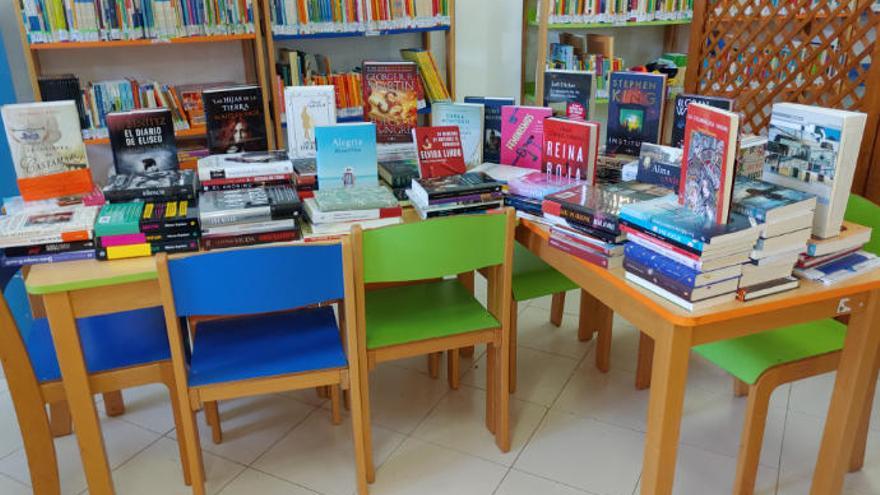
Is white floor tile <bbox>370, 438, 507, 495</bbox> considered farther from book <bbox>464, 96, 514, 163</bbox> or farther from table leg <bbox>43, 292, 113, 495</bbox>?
book <bbox>464, 96, 514, 163</bbox>

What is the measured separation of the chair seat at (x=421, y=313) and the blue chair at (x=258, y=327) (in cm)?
13

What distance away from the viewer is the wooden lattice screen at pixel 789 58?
2512 mm

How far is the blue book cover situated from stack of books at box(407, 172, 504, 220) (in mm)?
163

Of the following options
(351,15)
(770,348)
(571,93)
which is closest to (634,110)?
(571,93)

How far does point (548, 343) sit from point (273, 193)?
1.37 metres

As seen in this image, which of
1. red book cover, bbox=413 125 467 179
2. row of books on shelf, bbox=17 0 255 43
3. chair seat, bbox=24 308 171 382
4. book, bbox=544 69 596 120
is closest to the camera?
chair seat, bbox=24 308 171 382

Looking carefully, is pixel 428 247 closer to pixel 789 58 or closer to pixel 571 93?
pixel 571 93

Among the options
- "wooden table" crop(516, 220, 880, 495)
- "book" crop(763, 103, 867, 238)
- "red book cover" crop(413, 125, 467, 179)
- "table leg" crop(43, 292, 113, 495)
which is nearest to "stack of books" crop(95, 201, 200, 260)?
"table leg" crop(43, 292, 113, 495)

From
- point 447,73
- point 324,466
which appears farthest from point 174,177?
point 447,73

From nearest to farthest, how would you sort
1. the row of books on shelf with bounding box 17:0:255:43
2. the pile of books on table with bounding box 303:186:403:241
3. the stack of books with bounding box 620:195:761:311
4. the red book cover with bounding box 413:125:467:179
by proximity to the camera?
the stack of books with bounding box 620:195:761:311 < the pile of books on table with bounding box 303:186:403:241 < the red book cover with bounding box 413:125:467:179 < the row of books on shelf with bounding box 17:0:255:43

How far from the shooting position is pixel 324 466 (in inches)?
84.0

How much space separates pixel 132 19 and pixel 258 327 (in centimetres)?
172

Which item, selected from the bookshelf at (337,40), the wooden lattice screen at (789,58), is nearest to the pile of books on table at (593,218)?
the wooden lattice screen at (789,58)

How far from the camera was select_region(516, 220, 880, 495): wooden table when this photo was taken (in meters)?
1.52
